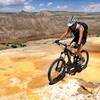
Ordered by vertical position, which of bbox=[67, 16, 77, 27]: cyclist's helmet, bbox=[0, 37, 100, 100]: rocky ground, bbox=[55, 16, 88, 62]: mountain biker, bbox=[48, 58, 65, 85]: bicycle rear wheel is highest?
bbox=[67, 16, 77, 27]: cyclist's helmet

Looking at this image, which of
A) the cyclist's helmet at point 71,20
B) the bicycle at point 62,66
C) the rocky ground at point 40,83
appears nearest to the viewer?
the rocky ground at point 40,83

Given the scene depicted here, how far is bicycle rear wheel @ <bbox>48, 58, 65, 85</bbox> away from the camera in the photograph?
37.1 feet

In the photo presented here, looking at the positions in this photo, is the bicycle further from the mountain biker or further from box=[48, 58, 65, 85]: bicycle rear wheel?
the mountain biker

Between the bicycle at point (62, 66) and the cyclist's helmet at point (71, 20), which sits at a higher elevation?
the cyclist's helmet at point (71, 20)

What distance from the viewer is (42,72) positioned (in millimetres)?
13492

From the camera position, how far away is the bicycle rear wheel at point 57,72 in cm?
1132

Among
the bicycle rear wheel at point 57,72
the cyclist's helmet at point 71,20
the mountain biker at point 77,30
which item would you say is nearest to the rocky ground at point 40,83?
the bicycle rear wheel at point 57,72

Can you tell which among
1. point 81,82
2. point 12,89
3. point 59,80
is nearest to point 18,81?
point 12,89

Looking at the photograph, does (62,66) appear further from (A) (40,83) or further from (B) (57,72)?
(A) (40,83)

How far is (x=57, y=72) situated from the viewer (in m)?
11.5

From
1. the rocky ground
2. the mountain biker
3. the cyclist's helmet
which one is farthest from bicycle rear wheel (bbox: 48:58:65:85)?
the cyclist's helmet

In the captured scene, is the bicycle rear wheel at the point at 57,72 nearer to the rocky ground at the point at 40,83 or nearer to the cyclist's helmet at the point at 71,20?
the rocky ground at the point at 40,83

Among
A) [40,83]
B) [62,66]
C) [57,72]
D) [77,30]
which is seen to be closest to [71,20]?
[77,30]

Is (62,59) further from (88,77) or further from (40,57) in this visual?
(40,57)
